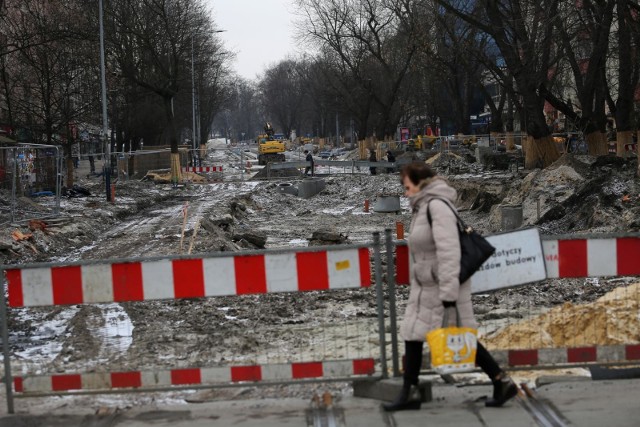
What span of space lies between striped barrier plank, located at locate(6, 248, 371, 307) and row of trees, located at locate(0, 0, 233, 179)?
60.6 ft

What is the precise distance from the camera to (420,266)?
19.1 ft

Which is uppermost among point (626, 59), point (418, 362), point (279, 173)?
point (626, 59)

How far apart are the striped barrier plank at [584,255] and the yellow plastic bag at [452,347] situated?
3.02 feet

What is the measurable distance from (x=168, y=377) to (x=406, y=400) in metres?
1.74

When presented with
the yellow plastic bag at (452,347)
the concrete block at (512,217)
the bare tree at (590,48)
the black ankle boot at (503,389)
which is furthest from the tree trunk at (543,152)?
the yellow plastic bag at (452,347)

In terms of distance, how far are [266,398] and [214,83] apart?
251 ft

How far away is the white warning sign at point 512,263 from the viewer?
6449 millimetres

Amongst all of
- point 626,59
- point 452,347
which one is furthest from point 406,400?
point 626,59

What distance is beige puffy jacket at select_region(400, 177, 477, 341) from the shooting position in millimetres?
5609

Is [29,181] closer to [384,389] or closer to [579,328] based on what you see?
[579,328]

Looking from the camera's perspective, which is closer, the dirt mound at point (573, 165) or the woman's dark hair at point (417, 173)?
the woman's dark hair at point (417, 173)

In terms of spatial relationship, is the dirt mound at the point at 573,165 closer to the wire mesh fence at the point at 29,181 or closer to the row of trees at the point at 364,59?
the row of trees at the point at 364,59

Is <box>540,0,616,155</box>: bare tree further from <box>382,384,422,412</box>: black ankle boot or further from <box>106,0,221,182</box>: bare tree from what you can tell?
<box>106,0,221,182</box>: bare tree

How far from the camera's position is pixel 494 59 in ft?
143
